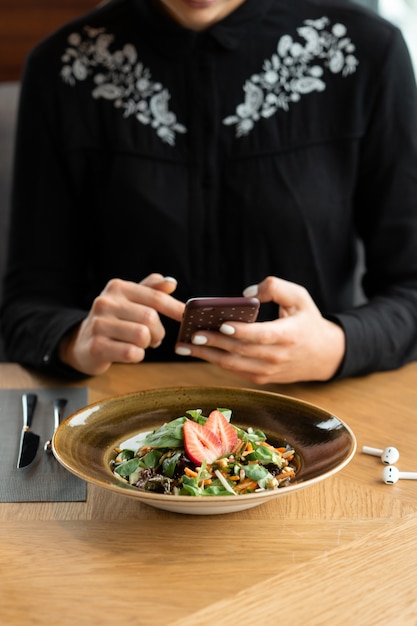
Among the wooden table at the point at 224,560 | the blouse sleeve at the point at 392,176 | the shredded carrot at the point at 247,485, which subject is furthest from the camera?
the blouse sleeve at the point at 392,176

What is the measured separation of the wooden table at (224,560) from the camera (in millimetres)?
679

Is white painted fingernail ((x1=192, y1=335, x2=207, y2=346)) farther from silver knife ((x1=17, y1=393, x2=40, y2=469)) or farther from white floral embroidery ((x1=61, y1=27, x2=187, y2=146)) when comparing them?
white floral embroidery ((x1=61, y1=27, x2=187, y2=146))

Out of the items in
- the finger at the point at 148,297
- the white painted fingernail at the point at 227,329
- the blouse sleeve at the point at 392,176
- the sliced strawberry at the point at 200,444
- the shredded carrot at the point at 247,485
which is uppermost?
the blouse sleeve at the point at 392,176

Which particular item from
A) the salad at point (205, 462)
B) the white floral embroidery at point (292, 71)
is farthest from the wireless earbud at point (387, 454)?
the white floral embroidery at point (292, 71)

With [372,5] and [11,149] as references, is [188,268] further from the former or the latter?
[372,5]

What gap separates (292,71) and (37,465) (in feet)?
2.92

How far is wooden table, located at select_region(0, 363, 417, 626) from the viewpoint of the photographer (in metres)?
0.68

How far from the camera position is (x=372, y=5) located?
243 cm

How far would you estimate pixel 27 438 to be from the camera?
1010 mm

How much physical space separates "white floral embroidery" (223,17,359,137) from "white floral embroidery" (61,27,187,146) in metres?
0.12

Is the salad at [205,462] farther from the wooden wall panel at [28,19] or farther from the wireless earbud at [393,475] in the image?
the wooden wall panel at [28,19]

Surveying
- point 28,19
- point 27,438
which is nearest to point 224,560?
point 27,438

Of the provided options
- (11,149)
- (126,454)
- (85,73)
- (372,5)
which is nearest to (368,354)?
(126,454)

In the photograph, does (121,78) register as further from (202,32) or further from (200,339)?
(200,339)
